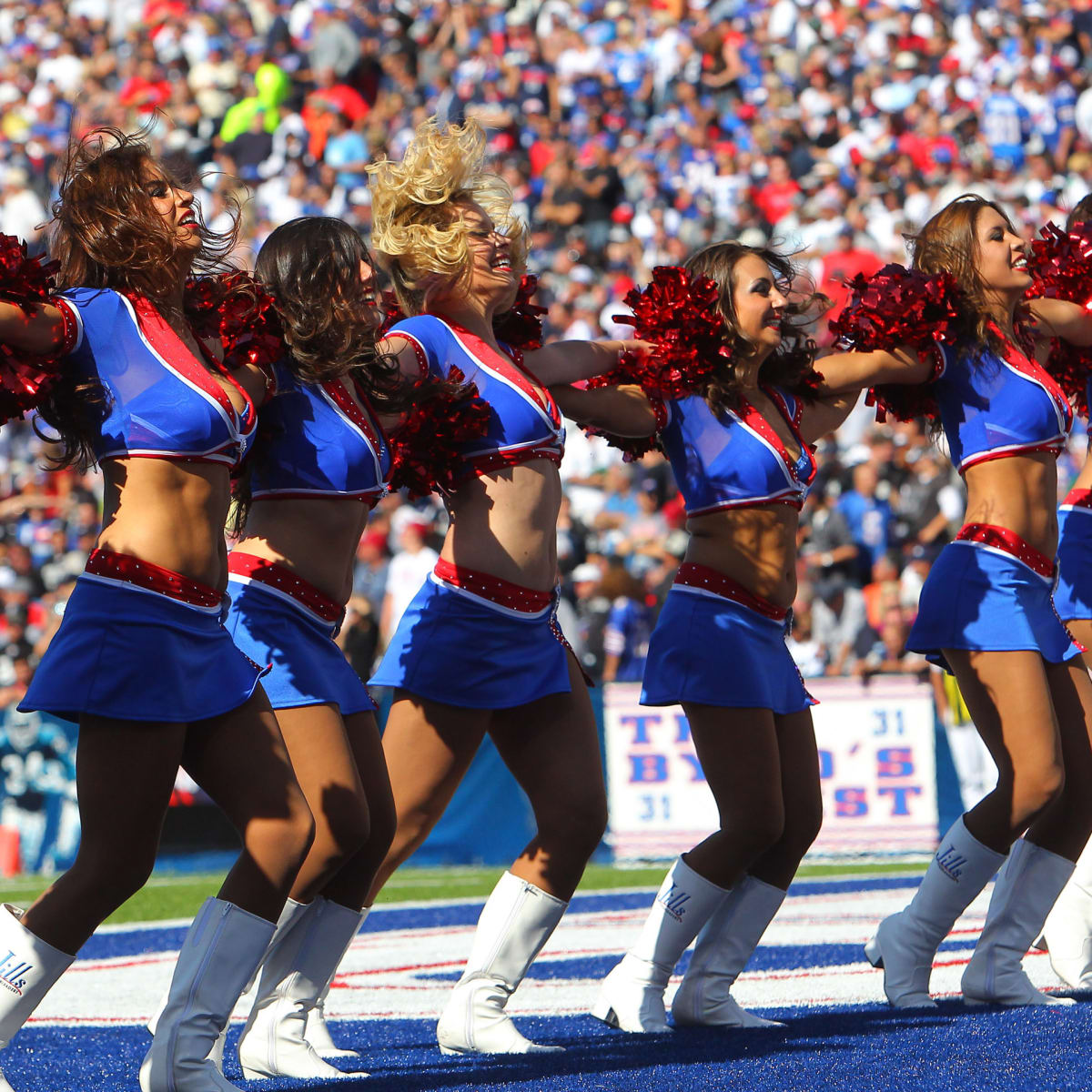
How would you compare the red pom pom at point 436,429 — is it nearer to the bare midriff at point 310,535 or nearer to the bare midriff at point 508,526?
the bare midriff at point 508,526

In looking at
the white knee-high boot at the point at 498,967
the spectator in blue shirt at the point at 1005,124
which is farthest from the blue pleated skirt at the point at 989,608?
the spectator in blue shirt at the point at 1005,124

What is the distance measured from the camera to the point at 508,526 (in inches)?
164

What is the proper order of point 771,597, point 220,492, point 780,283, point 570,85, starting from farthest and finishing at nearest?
point 570,85 → point 780,283 → point 771,597 → point 220,492

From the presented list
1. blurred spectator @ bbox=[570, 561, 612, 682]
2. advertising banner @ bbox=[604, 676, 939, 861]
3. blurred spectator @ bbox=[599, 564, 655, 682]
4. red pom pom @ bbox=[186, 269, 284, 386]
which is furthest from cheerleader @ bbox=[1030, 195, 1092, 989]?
blurred spectator @ bbox=[570, 561, 612, 682]

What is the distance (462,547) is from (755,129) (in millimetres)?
12572

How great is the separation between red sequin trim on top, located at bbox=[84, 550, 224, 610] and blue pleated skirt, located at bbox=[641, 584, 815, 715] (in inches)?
59.1

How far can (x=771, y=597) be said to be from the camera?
4.46 meters

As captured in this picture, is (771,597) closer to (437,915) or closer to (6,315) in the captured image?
(6,315)

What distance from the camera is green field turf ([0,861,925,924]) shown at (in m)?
8.78

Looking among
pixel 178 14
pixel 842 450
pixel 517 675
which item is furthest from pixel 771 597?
pixel 178 14

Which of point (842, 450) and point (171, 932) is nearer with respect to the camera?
point (171, 932)

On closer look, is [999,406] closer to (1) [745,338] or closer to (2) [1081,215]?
(1) [745,338]

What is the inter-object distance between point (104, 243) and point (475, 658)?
129 cm

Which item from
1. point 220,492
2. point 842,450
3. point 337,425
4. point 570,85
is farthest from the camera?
point 570,85
